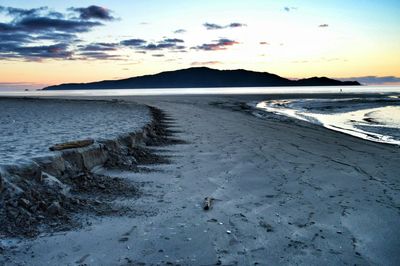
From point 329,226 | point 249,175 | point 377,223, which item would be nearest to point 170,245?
point 329,226

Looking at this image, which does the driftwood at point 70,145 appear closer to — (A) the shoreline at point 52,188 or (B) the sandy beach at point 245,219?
(A) the shoreline at point 52,188

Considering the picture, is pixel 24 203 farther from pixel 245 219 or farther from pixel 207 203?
pixel 245 219

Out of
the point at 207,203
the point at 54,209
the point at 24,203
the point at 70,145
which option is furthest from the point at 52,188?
the point at 207,203

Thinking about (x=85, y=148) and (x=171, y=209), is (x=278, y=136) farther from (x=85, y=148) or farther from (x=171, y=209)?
(x=171, y=209)

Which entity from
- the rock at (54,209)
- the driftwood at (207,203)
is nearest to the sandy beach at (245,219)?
the driftwood at (207,203)

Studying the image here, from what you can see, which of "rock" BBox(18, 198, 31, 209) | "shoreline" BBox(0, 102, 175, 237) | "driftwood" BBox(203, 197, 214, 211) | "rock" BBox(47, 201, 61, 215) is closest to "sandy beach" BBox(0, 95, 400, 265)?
"driftwood" BBox(203, 197, 214, 211)

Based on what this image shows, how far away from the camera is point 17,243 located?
4.30 metres

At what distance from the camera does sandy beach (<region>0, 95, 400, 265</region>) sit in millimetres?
4238

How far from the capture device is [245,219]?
5336 mm

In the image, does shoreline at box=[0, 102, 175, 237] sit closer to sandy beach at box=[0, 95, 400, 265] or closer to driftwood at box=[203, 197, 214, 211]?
sandy beach at box=[0, 95, 400, 265]

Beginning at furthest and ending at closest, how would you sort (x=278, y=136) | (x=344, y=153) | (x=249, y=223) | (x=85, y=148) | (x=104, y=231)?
1. (x=278, y=136)
2. (x=344, y=153)
3. (x=85, y=148)
4. (x=249, y=223)
5. (x=104, y=231)

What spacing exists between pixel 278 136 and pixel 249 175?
652 centimetres

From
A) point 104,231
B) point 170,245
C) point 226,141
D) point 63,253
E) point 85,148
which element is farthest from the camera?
point 226,141

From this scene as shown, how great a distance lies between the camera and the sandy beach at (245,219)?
4.24 meters
